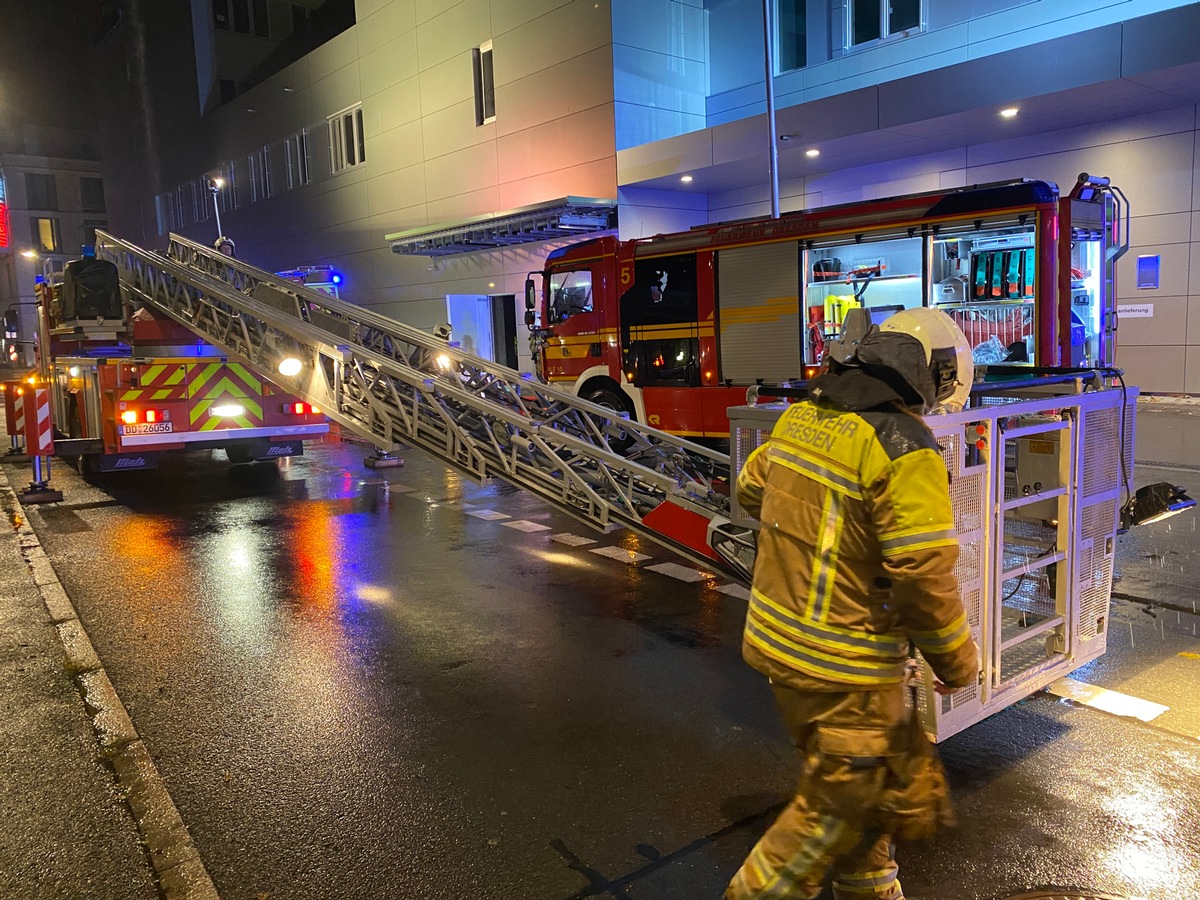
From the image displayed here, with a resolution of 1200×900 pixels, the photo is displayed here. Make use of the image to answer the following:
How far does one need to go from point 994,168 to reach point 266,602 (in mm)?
13991

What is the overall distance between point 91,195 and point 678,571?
77.1 m

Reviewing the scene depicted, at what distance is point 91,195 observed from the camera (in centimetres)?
7000

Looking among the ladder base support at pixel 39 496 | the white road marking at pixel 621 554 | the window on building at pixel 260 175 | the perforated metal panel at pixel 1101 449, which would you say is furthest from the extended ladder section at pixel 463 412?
the window on building at pixel 260 175

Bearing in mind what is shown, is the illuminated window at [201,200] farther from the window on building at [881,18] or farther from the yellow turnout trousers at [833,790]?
the yellow turnout trousers at [833,790]

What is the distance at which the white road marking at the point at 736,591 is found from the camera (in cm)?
627

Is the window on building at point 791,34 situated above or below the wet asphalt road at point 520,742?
above

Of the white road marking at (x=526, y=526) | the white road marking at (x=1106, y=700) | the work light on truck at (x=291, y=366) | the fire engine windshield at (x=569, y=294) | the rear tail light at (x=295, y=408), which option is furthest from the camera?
the fire engine windshield at (x=569, y=294)

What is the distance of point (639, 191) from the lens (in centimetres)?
1894

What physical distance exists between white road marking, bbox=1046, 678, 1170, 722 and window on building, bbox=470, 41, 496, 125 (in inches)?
792

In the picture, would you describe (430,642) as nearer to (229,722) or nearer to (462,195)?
(229,722)

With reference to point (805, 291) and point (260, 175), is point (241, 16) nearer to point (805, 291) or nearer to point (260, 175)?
point (260, 175)

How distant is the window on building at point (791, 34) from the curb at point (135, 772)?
1670 cm

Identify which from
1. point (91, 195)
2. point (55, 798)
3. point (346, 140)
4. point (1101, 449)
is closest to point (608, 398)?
point (1101, 449)

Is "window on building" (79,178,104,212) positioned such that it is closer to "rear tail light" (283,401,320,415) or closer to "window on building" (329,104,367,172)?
"window on building" (329,104,367,172)
